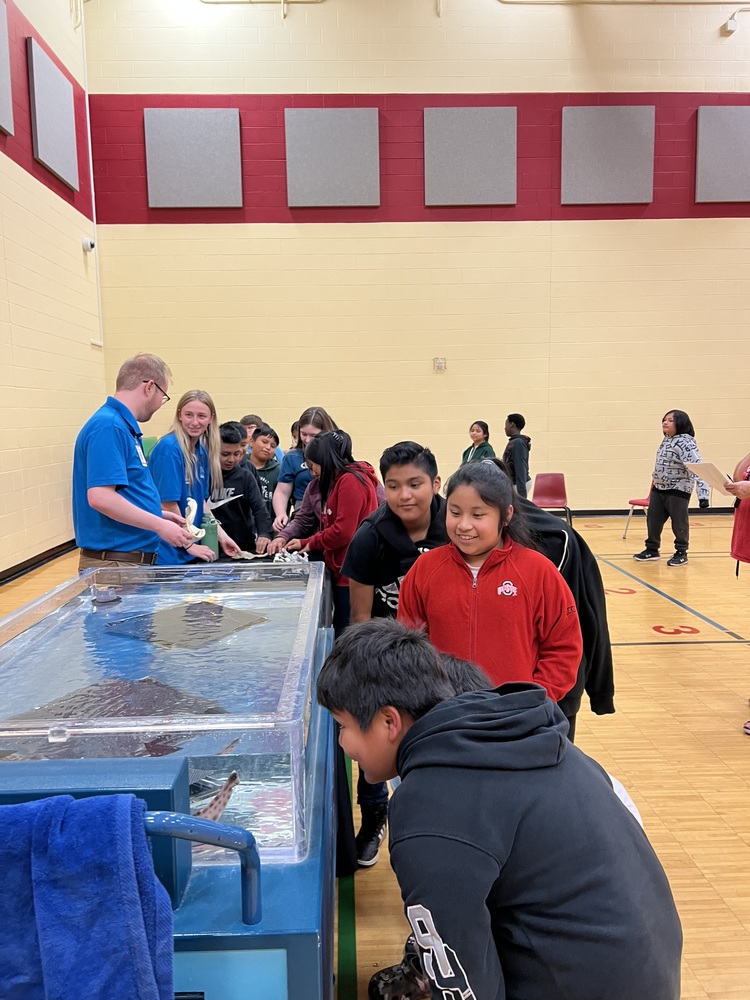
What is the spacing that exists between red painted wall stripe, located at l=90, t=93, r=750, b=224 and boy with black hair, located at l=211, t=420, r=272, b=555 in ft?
20.3

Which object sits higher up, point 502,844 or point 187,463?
point 187,463

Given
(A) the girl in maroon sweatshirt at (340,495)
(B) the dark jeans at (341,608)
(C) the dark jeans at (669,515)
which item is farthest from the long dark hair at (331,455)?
(C) the dark jeans at (669,515)

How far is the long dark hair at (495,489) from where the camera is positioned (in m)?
1.82

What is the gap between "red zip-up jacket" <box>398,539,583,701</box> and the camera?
183cm

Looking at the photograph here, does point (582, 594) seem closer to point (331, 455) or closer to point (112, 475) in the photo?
point (331, 455)

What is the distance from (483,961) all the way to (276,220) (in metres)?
9.03

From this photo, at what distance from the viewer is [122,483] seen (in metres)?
2.57

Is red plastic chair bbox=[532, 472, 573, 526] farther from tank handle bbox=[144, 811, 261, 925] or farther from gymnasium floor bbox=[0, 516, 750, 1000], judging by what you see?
tank handle bbox=[144, 811, 261, 925]

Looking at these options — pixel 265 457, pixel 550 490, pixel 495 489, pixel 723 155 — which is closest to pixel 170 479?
pixel 495 489

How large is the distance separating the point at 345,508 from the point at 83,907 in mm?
2227

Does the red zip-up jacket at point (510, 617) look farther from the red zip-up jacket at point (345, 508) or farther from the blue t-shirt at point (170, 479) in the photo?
the blue t-shirt at point (170, 479)

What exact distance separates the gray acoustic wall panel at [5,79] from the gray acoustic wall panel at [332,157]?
3.21 meters

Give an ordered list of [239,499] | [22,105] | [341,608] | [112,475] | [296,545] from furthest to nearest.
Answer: [22,105], [239,499], [296,545], [341,608], [112,475]

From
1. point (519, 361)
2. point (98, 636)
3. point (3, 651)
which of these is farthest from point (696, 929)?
point (519, 361)
